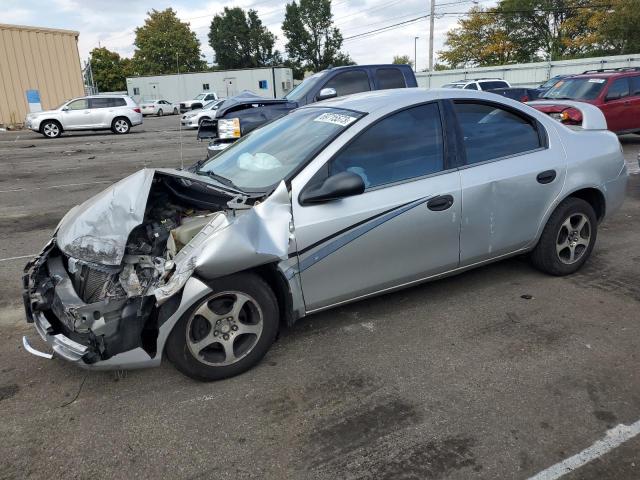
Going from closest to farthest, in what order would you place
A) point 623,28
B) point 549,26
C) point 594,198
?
point 594,198
point 623,28
point 549,26

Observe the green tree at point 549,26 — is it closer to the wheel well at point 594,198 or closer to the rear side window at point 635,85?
the rear side window at point 635,85

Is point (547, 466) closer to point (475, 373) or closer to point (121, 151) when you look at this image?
point (475, 373)

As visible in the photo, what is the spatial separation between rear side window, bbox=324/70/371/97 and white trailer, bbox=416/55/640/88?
23679 millimetres

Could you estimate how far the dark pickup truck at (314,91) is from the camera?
317 inches

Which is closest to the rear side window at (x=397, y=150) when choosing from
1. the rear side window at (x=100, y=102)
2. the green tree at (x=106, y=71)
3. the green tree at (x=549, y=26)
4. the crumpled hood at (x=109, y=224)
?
the crumpled hood at (x=109, y=224)

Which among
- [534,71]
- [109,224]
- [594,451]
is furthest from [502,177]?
[534,71]

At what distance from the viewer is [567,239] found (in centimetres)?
439

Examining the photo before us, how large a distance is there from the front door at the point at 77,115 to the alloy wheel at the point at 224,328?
21.3m

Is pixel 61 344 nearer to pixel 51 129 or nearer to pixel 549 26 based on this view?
pixel 51 129

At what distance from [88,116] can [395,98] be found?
2103 cm

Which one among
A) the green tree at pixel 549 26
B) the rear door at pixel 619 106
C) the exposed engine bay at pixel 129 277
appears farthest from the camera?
the green tree at pixel 549 26

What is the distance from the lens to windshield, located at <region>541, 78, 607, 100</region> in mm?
11711

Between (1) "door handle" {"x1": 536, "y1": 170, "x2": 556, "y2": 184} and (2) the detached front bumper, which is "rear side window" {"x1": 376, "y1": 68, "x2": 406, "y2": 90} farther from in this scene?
(2) the detached front bumper

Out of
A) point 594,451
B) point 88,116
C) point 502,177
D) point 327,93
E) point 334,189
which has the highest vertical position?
point 327,93
